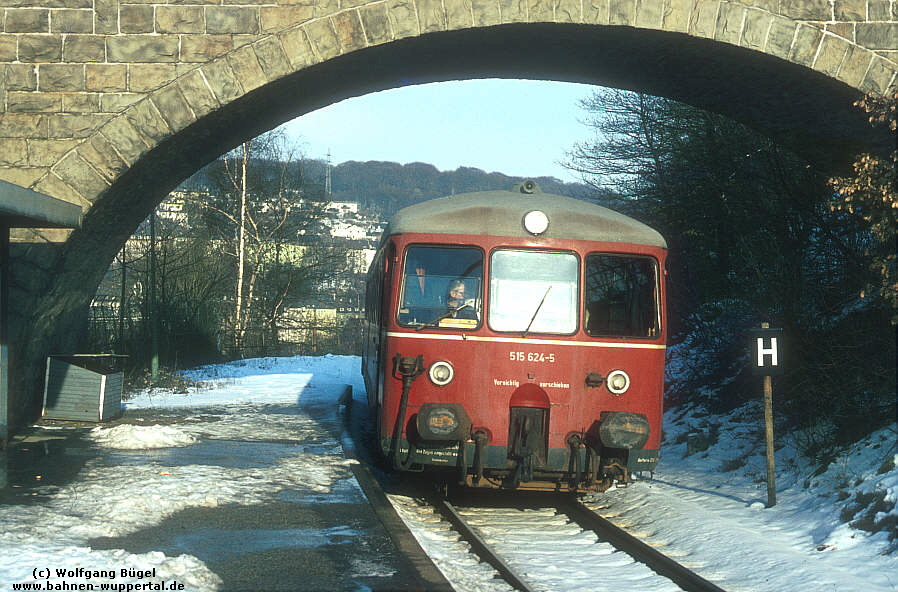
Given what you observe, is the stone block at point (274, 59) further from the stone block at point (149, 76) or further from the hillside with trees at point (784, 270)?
the hillside with trees at point (784, 270)

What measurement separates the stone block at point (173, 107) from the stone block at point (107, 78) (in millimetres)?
401

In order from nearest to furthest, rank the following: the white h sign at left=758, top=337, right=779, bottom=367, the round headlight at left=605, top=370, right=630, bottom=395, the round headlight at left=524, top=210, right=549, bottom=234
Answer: the round headlight at left=605, top=370, right=630, bottom=395, the round headlight at left=524, top=210, right=549, bottom=234, the white h sign at left=758, top=337, right=779, bottom=367

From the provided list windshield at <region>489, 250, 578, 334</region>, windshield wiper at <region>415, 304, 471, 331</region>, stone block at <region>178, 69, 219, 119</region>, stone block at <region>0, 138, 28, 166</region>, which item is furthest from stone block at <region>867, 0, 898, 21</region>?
stone block at <region>0, 138, 28, 166</region>

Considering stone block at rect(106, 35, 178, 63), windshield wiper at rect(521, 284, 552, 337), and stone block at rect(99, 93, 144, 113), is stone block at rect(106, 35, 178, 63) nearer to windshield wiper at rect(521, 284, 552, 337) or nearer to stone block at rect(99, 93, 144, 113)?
stone block at rect(99, 93, 144, 113)

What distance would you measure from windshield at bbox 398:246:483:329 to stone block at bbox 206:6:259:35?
13.5 ft

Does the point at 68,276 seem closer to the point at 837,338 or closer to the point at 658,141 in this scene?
the point at 837,338

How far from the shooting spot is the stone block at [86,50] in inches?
412

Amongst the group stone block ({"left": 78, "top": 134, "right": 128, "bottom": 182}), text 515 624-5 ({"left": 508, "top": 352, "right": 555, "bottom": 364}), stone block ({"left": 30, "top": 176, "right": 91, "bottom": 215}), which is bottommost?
text 515 624-5 ({"left": 508, "top": 352, "right": 555, "bottom": 364})

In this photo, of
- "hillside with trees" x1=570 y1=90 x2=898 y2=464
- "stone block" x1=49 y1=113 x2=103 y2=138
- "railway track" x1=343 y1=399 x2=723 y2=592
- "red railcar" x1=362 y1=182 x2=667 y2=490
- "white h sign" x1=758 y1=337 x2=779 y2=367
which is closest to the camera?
"railway track" x1=343 y1=399 x2=723 y2=592

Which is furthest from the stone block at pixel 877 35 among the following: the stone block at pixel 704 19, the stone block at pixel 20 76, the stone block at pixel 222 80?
the stone block at pixel 20 76

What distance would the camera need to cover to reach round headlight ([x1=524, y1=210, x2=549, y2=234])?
26.4 ft

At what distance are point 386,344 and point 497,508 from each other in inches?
83.9

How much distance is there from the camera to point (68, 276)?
11.4 meters

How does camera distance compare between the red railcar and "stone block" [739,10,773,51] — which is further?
"stone block" [739,10,773,51]
